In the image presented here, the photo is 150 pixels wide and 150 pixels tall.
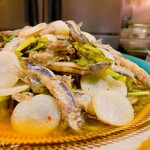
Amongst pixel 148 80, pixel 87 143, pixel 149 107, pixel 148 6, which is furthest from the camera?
pixel 148 6

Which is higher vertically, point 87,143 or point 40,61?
point 40,61

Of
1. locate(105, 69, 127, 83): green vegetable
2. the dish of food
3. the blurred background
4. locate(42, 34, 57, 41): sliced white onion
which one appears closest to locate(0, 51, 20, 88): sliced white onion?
the dish of food

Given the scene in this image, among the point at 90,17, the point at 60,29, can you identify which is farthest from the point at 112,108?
the point at 90,17

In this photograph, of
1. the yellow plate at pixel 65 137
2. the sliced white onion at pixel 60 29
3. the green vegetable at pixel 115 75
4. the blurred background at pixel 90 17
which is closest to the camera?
the yellow plate at pixel 65 137

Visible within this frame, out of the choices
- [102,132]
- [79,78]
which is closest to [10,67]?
[79,78]

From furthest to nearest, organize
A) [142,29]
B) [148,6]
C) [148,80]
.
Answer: [148,6] → [142,29] → [148,80]

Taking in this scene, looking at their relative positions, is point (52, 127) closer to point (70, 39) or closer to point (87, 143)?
point (87, 143)

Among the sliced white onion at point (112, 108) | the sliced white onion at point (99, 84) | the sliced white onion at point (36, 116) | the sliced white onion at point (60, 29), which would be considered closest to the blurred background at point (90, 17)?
the sliced white onion at point (60, 29)

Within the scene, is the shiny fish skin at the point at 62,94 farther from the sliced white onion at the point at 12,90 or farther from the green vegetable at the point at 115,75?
the green vegetable at the point at 115,75
